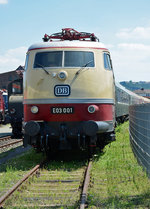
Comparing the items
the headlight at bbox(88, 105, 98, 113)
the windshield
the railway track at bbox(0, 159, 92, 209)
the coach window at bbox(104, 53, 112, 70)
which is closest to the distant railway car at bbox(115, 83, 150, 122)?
the coach window at bbox(104, 53, 112, 70)

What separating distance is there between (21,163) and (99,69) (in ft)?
10.5

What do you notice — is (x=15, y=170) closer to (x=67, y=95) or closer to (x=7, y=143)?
(x=67, y=95)

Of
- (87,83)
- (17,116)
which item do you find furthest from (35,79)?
(17,116)

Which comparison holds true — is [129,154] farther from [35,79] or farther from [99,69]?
[35,79]

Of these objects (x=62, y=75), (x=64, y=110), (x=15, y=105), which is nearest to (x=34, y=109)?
(x=64, y=110)

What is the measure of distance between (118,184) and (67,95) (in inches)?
116

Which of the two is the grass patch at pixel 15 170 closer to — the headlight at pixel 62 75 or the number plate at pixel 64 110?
the number plate at pixel 64 110

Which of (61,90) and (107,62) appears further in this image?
(107,62)

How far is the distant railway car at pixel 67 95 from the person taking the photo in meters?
8.76

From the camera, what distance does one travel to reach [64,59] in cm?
912

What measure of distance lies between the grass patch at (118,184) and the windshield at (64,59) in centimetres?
257

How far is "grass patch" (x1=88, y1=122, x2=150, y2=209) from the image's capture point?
5359 millimetres

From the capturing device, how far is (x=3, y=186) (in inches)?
267

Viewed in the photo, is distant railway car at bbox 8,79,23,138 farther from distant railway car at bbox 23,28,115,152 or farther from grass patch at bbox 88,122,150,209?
grass patch at bbox 88,122,150,209
